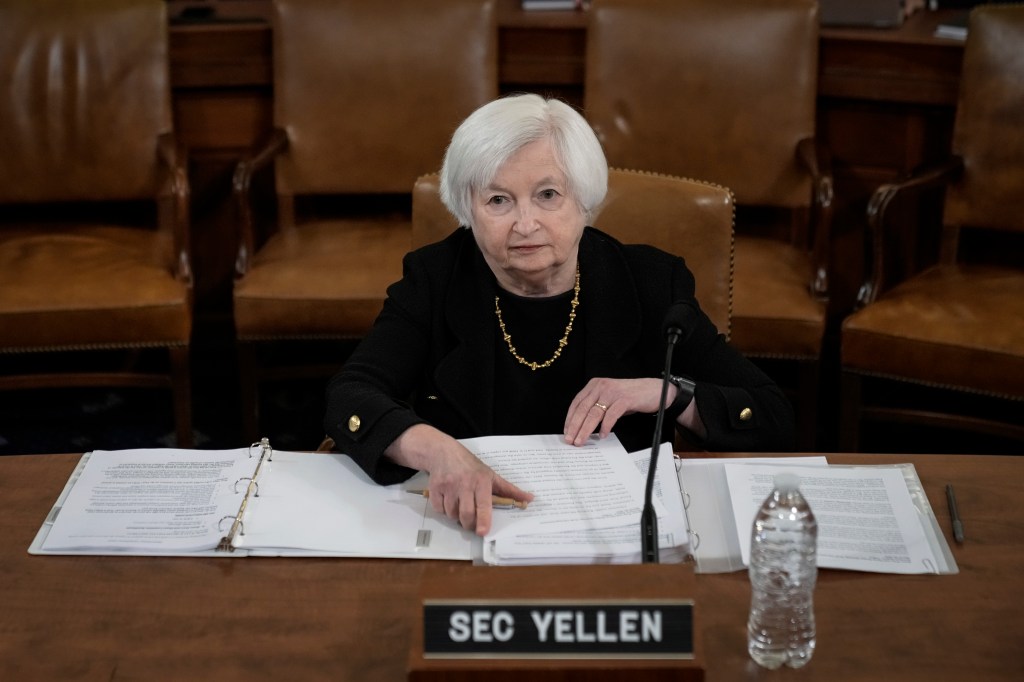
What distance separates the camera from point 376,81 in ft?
11.2

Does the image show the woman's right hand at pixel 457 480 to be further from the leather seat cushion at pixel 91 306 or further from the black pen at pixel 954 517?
the leather seat cushion at pixel 91 306

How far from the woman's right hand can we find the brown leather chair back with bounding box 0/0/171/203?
201 centimetres

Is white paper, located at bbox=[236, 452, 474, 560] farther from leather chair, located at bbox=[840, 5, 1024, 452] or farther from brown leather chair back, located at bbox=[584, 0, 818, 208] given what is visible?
brown leather chair back, located at bbox=[584, 0, 818, 208]

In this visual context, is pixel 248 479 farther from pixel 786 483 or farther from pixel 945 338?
pixel 945 338

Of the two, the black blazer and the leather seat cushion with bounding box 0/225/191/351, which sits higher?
the black blazer

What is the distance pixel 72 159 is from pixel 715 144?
172 cm

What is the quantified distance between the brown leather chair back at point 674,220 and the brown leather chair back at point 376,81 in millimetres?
1175

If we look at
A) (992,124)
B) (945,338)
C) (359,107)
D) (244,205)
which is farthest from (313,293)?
(992,124)

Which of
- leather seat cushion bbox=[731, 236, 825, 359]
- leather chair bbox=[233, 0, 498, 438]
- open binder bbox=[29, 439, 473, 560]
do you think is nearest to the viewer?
open binder bbox=[29, 439, 473, 560]

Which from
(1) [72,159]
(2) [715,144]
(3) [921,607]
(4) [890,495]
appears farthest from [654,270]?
(1) [72,159]

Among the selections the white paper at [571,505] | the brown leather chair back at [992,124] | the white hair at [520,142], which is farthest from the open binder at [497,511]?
the brown leather chair back at [992,124]

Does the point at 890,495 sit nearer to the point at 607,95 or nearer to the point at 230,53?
the point at 607,95

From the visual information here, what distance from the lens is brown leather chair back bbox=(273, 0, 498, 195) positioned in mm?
3406

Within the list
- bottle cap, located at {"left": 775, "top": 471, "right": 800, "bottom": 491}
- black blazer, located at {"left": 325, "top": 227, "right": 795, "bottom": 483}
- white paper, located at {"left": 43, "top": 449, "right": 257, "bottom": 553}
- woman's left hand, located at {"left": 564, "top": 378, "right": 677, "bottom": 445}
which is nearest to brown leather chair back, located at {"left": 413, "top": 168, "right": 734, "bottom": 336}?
black blazer, located at {"left": 325, "top": 227, "right": 795, "bottom": 483}
